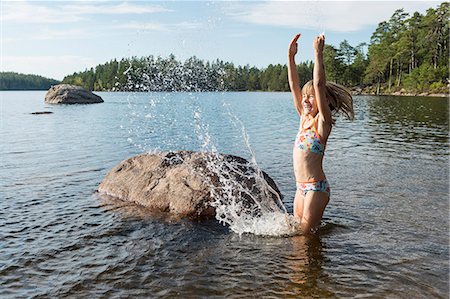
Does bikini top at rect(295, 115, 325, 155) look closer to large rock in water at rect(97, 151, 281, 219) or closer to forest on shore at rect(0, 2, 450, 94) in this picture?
large rock in water at rect(97, 151, 281, 219)

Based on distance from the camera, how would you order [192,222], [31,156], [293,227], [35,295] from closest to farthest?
[35,295] → [293,227] → [192,222] → [31,156]

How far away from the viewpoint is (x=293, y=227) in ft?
24.7

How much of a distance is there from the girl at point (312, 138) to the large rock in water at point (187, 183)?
4.99 feet

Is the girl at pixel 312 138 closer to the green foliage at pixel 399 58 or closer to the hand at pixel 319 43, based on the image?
the hand at pixel 319 43

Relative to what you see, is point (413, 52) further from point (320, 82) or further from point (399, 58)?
point (320, 82)

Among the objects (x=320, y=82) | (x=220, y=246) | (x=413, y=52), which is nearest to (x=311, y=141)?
(x=320, y=82)

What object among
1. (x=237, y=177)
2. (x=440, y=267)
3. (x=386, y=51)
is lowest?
(x=440, y=267)

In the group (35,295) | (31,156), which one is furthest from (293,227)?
(31,156)

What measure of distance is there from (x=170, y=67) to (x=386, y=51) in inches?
3642

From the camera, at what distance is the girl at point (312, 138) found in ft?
22.2

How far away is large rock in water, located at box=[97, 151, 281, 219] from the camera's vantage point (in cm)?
876

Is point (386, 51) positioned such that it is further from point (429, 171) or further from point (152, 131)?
point (429, 171)

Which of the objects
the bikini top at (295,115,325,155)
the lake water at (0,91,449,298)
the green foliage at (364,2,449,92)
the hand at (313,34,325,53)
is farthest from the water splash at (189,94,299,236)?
Result: the green foliage at (364,2,449,92)

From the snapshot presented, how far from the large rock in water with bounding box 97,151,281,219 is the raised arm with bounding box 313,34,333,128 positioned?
8.78ft
